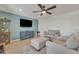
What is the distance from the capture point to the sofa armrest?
6.88 feet

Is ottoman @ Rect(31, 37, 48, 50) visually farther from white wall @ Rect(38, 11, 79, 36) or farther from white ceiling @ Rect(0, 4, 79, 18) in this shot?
white ceiling @ Rect(0, 4, 79, 18)

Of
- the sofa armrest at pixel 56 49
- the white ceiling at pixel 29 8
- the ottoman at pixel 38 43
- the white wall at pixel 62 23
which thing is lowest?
the sofa armrest at pixel 56 49

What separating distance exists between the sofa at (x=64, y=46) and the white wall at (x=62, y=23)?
0.16 meters

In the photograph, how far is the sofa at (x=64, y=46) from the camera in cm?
205

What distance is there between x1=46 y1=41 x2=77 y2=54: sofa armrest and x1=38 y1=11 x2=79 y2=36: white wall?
310mm

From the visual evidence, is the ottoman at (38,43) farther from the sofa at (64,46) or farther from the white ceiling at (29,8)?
the white ceiling at (29,8)

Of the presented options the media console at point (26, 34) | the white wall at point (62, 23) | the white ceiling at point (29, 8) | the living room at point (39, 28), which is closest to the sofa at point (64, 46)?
the living room at point (39, 28)

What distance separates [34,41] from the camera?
7.55ft

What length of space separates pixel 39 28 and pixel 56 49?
0.62 meters

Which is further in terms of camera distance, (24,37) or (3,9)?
(24,37)

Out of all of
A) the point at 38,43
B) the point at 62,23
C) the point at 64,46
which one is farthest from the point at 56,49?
the point at 62,23
